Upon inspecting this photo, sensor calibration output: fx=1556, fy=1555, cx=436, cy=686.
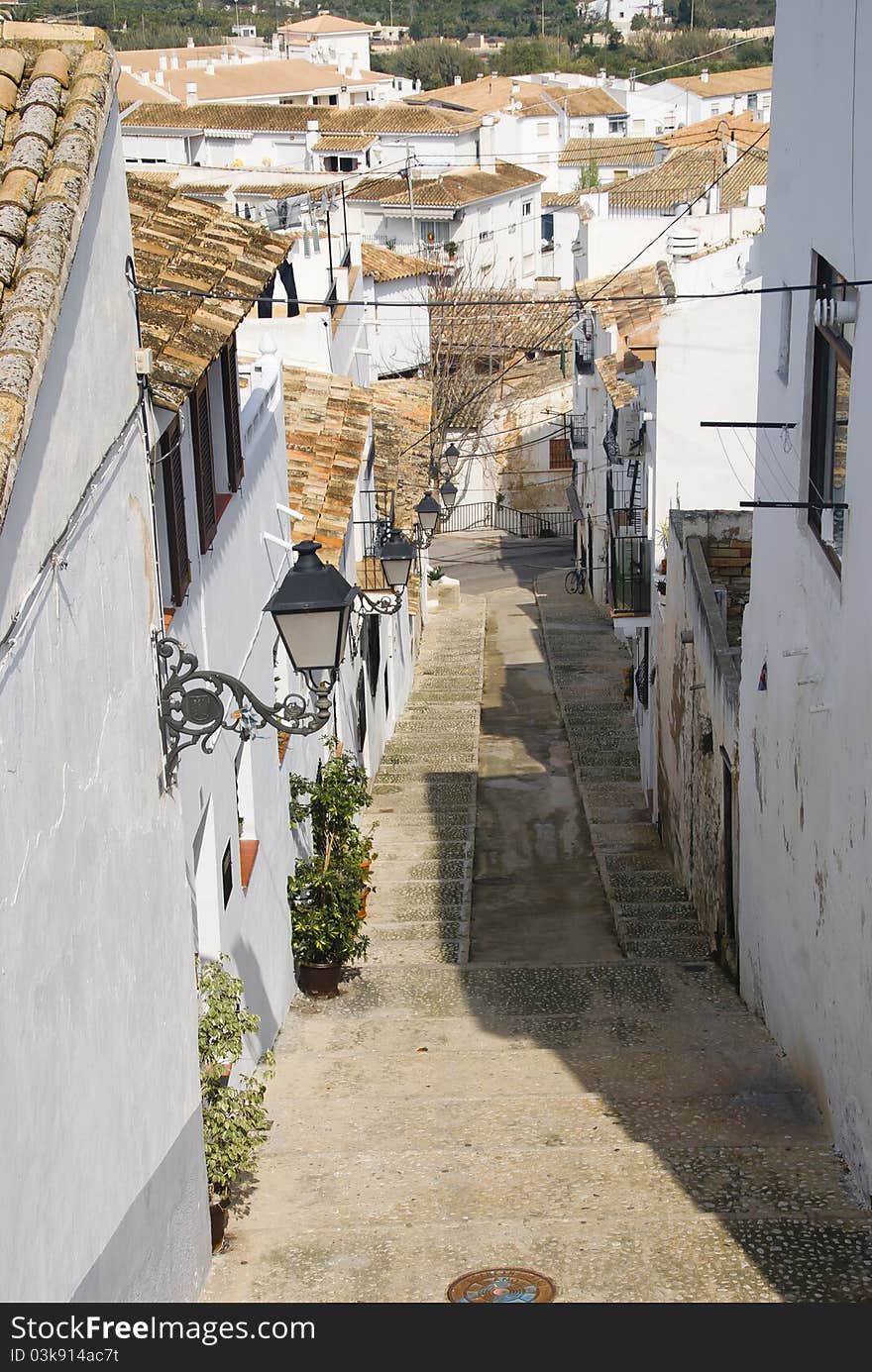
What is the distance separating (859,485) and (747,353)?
518 inches

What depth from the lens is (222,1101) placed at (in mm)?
8086

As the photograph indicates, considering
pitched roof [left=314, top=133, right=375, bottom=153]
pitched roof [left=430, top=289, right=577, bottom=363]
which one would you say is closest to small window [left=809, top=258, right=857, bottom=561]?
pitched roof [left=430, top=289, right=577, bottom=363]

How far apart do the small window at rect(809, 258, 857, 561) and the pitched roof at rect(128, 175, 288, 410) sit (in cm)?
342

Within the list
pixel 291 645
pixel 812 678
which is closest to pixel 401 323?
pixel 812 678

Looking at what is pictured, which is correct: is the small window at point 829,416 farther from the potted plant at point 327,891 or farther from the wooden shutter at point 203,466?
the potted plant at point 327,891

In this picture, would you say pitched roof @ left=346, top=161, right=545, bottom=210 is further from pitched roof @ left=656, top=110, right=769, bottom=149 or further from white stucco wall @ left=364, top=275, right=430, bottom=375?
white stucco wall @ left=364, top=275, right=430, bottom=375

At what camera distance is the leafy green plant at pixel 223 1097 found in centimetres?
804

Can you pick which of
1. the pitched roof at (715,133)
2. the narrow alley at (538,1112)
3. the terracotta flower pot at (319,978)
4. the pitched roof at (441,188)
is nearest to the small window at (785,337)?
the narrow alley at (538,1112)

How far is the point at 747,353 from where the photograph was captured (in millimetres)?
21062

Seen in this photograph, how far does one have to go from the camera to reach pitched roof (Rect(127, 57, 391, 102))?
83.0m

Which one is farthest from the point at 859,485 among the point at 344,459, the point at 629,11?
the point at 629,11

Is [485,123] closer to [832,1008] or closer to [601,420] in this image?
[601,420]
